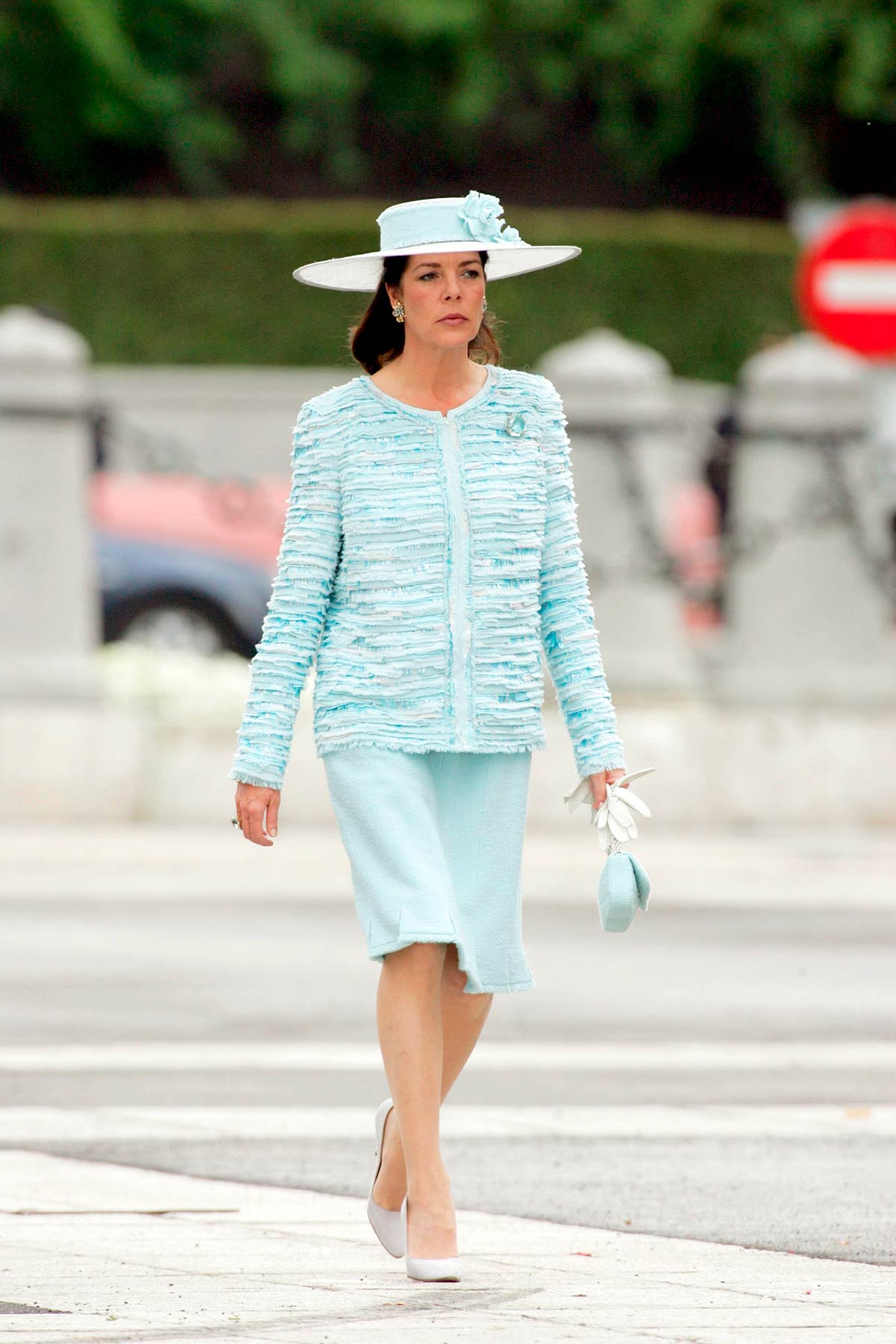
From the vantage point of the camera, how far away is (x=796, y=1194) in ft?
18.5

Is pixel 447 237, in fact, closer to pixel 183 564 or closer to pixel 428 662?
pixel 428 662

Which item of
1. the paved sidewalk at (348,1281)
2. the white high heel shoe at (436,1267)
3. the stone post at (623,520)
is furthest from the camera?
the stone post at (623,520)

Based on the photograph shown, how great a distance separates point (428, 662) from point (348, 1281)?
1.04 meters

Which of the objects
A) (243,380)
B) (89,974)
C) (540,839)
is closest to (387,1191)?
(89,974)

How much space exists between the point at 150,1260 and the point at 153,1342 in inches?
28.8

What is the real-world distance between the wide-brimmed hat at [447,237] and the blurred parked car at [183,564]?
11.5m

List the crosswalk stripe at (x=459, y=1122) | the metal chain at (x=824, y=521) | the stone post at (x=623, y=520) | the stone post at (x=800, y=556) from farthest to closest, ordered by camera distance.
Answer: the metal chain at (x=824, y=521) < the stone post at (x=800, y=556) < the stone post at (x=623, y=520) < the crosswalk stripe at (x=459, y=1122)

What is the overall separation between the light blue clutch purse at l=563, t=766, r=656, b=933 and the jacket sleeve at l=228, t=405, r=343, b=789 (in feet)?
1.68

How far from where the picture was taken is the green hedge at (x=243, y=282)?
2502 centimetres

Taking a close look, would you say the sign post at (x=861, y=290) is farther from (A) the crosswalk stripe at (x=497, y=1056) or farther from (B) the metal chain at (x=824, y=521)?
(A) the crosswalk stripe at (x=497, y=1056)

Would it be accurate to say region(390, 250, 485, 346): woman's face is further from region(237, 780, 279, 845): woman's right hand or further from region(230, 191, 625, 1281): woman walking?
region(237, 780, 279, 845): woman's right hand

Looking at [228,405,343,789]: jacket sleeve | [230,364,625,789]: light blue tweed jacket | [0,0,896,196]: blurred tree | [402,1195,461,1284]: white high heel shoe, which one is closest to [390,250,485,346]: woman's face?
[230,364,625,789]: light blue tweed jacket

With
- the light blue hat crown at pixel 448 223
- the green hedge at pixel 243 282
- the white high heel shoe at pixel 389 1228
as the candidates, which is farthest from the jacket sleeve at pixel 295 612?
the green hedge at pixel 243 282

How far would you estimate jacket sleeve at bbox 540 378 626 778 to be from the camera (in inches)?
196
